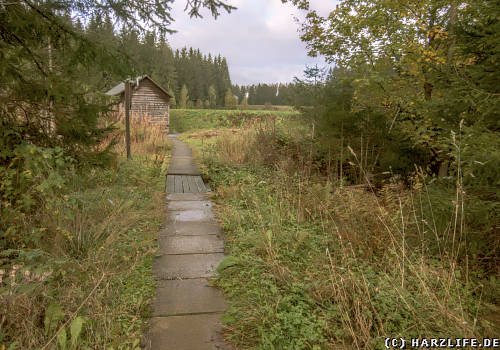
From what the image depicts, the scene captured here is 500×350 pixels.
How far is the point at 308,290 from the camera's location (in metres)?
2.63

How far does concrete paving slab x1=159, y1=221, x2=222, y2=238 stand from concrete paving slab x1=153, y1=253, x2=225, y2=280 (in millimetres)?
667

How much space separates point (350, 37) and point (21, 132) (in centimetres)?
664

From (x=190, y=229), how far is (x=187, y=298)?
67.4 inches

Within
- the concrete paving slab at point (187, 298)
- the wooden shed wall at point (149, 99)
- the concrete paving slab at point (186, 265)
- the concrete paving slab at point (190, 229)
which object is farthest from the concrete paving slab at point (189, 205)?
the wooden shed wall at point (149, 99)

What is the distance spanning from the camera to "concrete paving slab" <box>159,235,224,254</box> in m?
3.69

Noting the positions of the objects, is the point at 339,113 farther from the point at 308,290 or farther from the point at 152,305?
the point at 152,305

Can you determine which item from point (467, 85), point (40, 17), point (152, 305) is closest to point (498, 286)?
point (467, 85)

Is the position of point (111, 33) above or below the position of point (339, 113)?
above

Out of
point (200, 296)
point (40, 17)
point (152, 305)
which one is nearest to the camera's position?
point (152, 305)

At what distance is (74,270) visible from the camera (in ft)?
8.63

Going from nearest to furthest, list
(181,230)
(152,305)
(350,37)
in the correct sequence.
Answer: (152,305), (181,230), (350,37)

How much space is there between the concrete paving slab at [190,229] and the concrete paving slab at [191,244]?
0.13 metres

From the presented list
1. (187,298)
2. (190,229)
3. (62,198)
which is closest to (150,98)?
(190,229)

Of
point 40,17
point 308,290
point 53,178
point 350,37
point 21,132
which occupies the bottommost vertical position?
point 308,290
